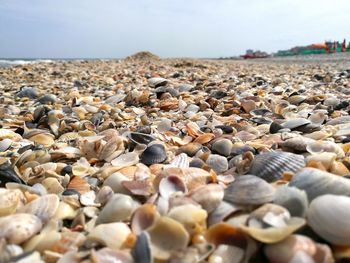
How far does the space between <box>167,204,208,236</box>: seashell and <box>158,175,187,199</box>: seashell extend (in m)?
0.21

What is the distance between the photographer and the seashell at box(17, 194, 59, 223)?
4.88 ft

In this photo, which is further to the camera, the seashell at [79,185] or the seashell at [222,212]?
the seashell at [79,185]

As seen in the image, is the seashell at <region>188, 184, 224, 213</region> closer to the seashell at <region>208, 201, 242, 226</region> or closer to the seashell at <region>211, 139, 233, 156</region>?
the seashell at <region>208, 201, 242, 226</region>

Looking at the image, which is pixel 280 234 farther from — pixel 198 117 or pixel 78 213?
pixel 198 117

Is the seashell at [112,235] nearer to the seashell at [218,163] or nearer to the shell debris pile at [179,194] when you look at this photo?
the shell debris pile at [179,194]

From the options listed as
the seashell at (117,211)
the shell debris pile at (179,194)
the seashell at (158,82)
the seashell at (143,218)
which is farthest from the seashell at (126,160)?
the seashell at (158,82)

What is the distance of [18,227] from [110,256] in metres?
0.38

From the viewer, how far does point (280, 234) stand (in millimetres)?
1140

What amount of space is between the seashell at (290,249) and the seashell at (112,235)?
0.48m

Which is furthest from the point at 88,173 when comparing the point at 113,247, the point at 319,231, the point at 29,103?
the point at 29,103

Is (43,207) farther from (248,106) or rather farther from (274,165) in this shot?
(248,106)

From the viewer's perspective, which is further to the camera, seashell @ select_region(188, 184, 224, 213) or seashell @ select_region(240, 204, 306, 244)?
seashell @ select_region(188, 184, 224, 213)

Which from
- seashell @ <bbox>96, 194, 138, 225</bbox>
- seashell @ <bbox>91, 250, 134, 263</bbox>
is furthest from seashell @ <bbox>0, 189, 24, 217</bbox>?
seashell @ <bbox>91, 250, 134, 263</bbox>

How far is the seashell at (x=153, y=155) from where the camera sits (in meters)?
2.15
